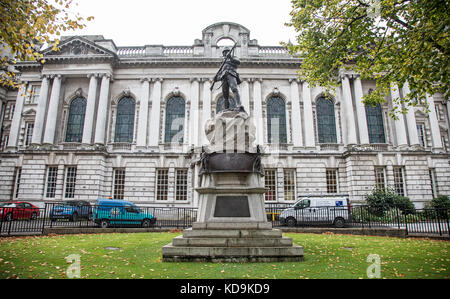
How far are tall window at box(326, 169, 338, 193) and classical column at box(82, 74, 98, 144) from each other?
2452cm

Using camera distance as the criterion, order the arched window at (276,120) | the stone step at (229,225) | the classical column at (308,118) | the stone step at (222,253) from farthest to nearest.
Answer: the arched window at (276,120), the classical column at (308,118), the stone step at (229,225), the stone step at (222,253)

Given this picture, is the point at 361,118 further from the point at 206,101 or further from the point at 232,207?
the point at 232,207

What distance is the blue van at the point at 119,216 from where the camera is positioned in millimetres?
15461

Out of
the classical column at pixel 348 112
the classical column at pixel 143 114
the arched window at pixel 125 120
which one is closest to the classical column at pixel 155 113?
the classical column at pixel 143 114

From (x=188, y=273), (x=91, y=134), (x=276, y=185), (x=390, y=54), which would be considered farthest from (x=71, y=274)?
(x=91, y=134)

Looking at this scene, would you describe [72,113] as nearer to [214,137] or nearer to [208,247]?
[214,137]

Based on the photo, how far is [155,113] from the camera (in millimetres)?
27875

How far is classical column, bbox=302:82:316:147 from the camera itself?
27.2 m

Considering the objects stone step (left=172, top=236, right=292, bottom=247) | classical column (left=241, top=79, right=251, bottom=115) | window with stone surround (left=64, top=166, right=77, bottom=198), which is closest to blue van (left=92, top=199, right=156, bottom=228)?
stone step (left=172, top=236, right=292, bottom=247)

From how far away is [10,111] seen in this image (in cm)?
3344

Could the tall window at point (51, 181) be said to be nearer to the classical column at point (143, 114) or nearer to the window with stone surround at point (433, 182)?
the classical column at point (143, 114)

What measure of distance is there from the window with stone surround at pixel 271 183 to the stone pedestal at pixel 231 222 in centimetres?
1869
